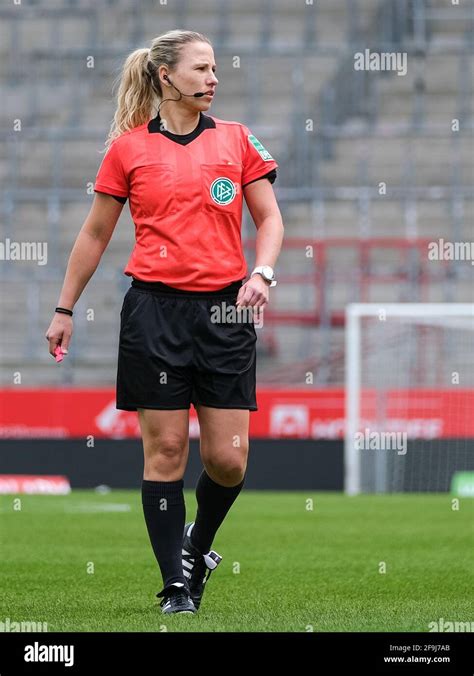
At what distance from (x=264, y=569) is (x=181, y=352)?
233 centimetres

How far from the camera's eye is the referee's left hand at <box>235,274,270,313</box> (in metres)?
4.70

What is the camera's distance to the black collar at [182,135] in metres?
5.07

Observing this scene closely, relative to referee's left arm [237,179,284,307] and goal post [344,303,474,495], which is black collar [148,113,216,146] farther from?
goal post [344,303,474,495]

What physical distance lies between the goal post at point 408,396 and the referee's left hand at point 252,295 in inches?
411

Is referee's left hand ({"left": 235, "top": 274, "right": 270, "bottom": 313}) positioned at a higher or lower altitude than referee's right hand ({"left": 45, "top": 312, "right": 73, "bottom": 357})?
higher

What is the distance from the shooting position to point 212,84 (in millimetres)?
5047

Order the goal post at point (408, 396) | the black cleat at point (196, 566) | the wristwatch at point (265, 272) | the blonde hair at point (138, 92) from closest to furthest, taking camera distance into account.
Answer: the wristwatch at point (265, 272), the blonde hair at point (138, 92), the black cleat at point (196, 566), the goal post at point (408, 396)

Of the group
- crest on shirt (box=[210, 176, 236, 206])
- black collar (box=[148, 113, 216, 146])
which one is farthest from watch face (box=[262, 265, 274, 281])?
black collar (box=[148, 113, 216, 146])

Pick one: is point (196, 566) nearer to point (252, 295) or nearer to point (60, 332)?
point (60, 332)

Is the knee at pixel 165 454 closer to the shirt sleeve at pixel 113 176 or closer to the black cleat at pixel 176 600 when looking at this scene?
the black cleat at pixel 176 600

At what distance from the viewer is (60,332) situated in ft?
16.6

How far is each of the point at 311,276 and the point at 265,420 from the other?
7.89 ft

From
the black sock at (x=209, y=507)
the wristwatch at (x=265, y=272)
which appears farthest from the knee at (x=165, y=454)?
the wristwatch at (x=265, y=272)

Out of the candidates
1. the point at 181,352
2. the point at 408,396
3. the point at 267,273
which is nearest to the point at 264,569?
the point at 181,352
